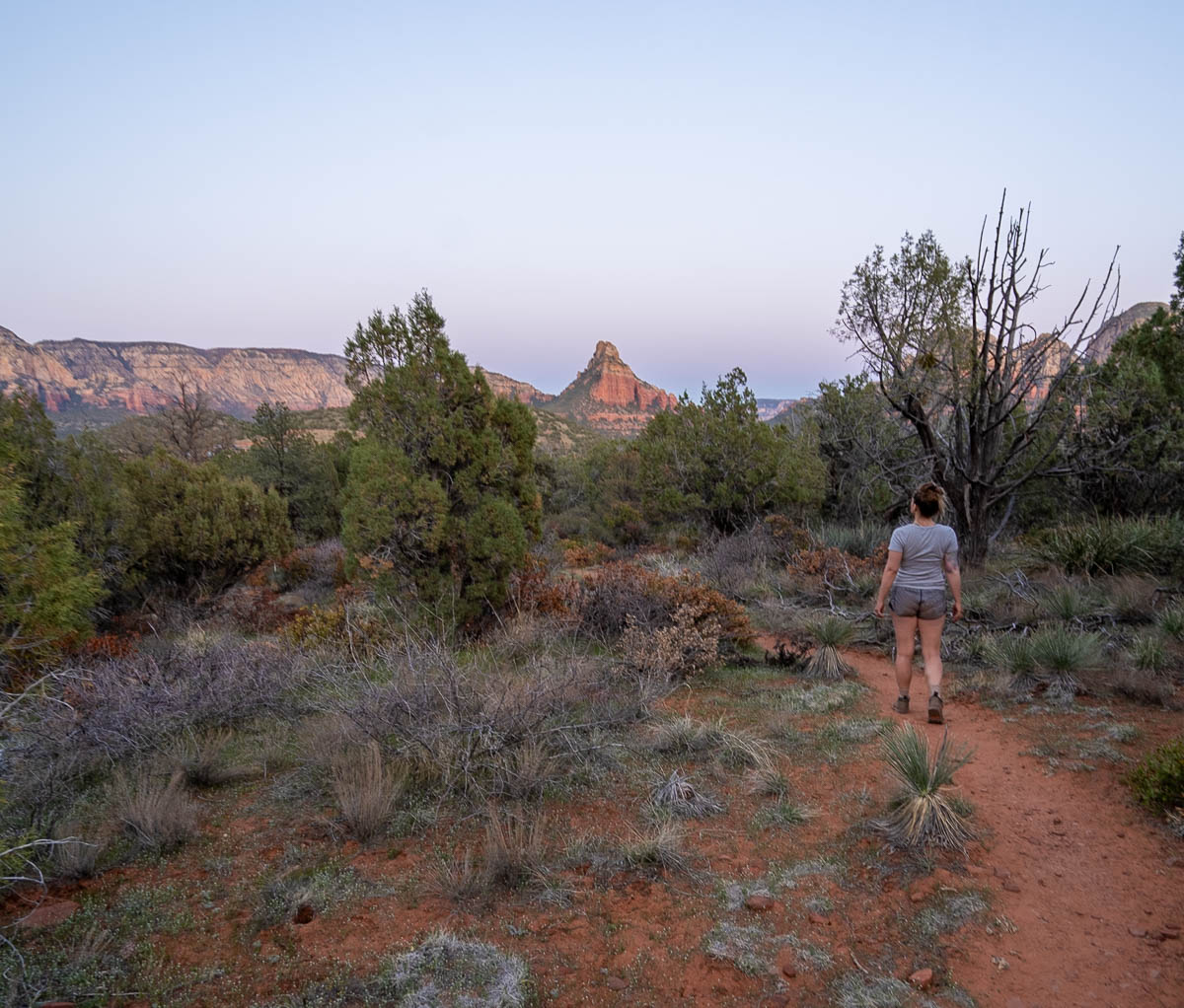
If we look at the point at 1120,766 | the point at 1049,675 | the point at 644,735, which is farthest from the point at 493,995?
the point at 1049,675

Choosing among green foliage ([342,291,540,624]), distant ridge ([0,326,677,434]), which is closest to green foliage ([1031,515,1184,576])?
green foliage ([342,291,540,624])

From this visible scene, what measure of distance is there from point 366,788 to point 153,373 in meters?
144

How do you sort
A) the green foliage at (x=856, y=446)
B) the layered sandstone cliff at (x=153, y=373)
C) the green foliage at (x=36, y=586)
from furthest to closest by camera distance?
1. the layered sandstone cliff at (x=153, y=373)
2. the green foliage at (x=856, y=446)
3. the green foliage at (x=36, y=586)

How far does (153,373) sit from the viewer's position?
11906 cm

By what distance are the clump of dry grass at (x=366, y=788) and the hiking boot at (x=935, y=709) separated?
14.0 feet

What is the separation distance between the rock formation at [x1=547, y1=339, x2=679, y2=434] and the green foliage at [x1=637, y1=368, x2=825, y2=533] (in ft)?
230

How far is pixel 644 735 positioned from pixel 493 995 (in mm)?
2683

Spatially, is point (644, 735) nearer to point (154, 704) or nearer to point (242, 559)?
point (154, 704)

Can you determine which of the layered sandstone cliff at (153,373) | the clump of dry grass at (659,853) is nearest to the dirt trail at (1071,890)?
the clump of dry grass at (659,853)

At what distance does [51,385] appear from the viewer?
335 ft

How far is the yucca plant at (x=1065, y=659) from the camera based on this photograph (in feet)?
19.1

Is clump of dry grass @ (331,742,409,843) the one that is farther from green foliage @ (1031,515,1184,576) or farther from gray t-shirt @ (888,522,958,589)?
green foliage @ (1031,515,1184,576)

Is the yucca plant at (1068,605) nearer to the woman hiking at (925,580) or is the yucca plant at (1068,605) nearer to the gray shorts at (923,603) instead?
the woman hiking at (925,580)

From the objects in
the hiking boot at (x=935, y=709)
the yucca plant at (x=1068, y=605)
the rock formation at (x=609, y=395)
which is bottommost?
the hiking boot at (x=935, y=709)
